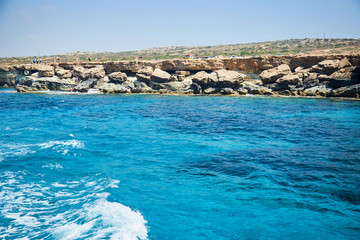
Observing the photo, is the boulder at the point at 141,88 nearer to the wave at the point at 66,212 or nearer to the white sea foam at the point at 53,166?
the white sea foam at the point at 53,166

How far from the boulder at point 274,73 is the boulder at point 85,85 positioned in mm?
28968

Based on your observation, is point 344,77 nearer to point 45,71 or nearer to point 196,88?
point 196,88

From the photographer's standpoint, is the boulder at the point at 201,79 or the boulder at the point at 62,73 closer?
the boulder at the point at 201,79

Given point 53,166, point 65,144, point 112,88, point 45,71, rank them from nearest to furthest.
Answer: point 53,166 → point 65,144 → point 112,88 → point 45,71

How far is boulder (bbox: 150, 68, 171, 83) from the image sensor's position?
40.5 m

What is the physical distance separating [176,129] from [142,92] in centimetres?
2534

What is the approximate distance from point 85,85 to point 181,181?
40152 mm

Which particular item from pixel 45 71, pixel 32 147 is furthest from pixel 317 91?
pixel 45 71

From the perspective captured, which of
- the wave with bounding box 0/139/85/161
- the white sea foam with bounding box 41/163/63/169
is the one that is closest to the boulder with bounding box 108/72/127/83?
the wave with bounding box 0/139/85/161

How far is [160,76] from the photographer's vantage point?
40.5 m

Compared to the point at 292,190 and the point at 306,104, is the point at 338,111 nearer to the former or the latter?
the point at 306,104

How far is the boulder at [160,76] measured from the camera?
40.5 m

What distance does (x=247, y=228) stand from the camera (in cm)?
644

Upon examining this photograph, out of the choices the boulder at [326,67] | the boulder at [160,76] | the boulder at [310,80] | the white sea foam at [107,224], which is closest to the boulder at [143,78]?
the boulder at [160,76]
